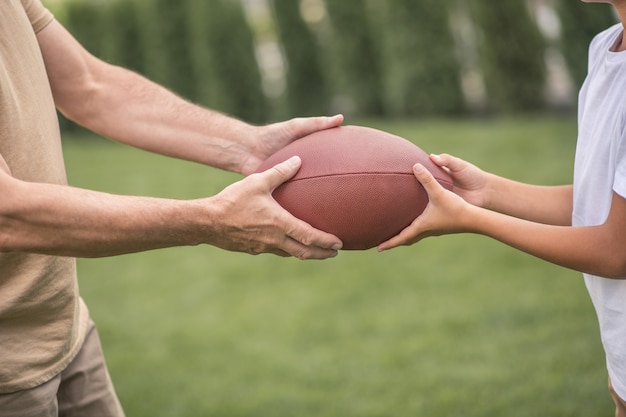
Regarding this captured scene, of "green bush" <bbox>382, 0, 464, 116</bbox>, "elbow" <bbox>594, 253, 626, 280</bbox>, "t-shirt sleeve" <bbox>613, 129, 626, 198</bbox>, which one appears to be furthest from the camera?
"green bush" <bbox>382, 0, 464, 116</bbox>

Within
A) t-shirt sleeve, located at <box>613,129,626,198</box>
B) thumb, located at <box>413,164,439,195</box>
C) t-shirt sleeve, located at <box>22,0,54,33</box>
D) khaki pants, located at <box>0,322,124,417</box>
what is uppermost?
t-shirt sleeve, located at <box>22,0,54,33</box>

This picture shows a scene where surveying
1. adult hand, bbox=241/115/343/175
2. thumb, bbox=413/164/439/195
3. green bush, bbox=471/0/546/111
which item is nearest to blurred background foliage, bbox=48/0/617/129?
green bush, bbox=471/0/546/111

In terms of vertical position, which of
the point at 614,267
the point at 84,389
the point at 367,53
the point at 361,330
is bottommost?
the point at 361,330

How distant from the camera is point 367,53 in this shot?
984 cm

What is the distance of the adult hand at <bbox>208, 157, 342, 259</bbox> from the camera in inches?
86.3

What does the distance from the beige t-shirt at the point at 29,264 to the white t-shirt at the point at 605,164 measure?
1.50m

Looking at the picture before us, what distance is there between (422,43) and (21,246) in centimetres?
752

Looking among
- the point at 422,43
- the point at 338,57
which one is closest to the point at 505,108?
the point at 422,43

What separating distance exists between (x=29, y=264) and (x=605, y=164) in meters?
1.58

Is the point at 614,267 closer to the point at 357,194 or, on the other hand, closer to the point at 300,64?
the point at 357,194

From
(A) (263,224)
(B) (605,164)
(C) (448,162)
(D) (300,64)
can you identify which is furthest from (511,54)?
(A) (263,224)

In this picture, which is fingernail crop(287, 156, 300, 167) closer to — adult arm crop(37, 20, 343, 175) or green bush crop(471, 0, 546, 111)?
adult arm crop(37, 20, 343, 175)

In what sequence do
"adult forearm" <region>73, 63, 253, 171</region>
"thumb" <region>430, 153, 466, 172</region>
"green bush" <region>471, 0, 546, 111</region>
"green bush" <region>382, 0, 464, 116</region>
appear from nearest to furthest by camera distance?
"thumb" <region>430, 153, 466, 172</region>, "adult forearm" <region>73, 63, 253, 171</region>, "green bush" <region>471, 0, 546, 111</region>, "green bush" <region>382, 0, 464, 116</region>

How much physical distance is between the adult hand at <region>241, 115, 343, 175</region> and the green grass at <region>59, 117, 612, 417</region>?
174cm
